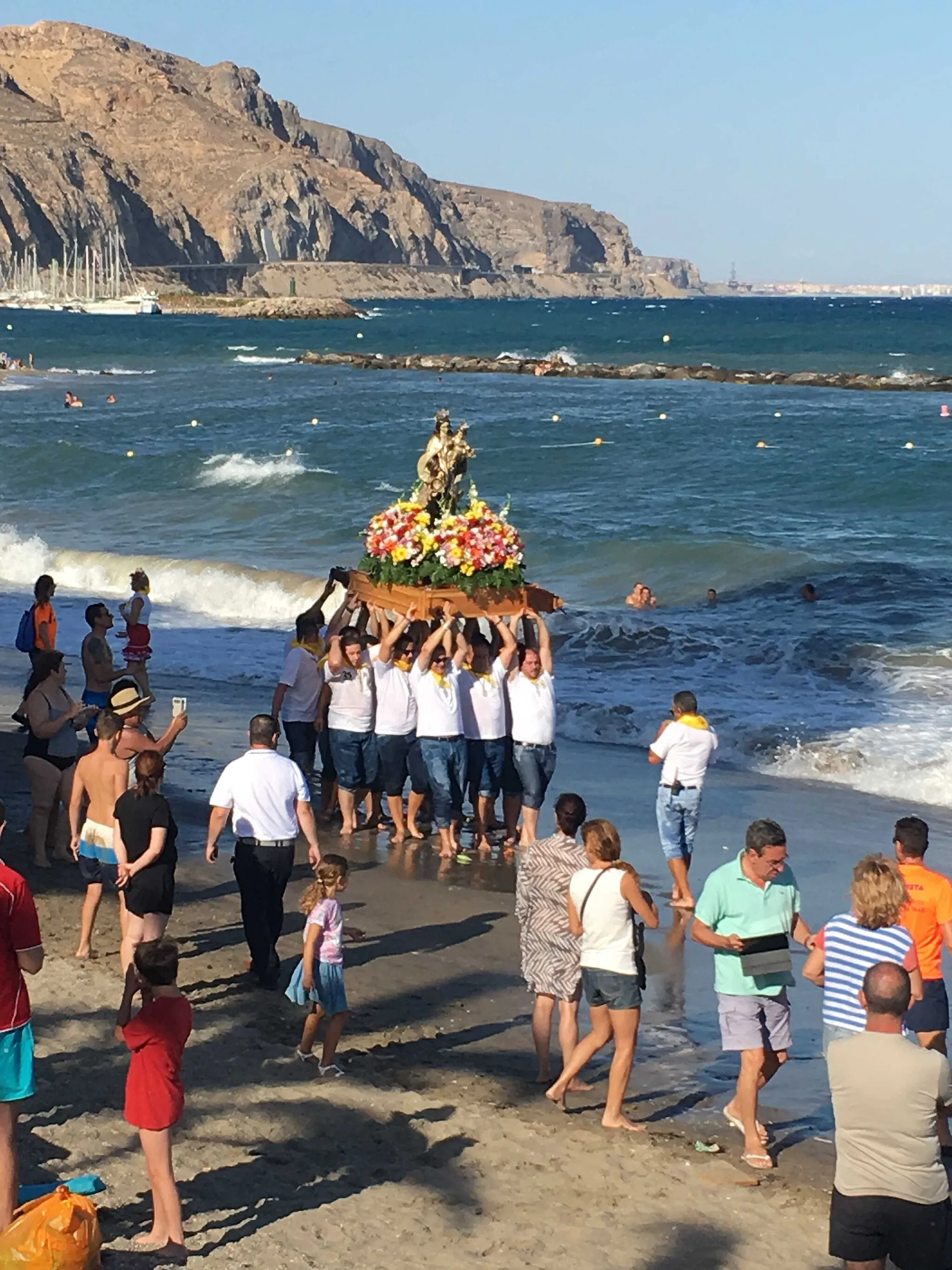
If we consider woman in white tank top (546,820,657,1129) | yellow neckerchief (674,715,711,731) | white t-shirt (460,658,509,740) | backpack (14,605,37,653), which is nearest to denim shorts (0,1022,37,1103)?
woman in white tank top (546,820,657,1129)

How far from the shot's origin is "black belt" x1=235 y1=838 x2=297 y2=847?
845cm

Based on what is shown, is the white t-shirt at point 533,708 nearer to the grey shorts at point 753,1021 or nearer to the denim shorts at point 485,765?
the denim shorts at point 485,765

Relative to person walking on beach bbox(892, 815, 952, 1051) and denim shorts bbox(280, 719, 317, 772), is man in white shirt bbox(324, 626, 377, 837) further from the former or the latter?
person walking on beach bbox(892, 815, 952, 1051)

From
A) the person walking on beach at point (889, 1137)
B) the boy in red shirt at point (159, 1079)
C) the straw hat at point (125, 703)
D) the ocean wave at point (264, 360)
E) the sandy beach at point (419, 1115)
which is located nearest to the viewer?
the person walking on beach at point (889, 1137)

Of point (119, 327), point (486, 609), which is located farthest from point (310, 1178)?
point (119, 327)

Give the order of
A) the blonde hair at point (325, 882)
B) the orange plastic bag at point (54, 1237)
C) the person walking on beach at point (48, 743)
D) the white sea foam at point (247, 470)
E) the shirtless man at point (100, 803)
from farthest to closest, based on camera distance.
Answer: the white sea foam at point (247, 470) < the person walking on beach at point (48, 743) < the shirtless man at point (100, 803) < the blonde hair at point (325, 882) < the orange plastic bag at point (54, 1237)

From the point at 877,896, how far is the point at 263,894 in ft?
11.7

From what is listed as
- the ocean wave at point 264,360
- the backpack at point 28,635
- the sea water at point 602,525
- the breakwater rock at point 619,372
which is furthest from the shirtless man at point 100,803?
the ocean wave at point 264,360

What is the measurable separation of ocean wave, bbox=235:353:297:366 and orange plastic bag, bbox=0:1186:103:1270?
8032 centimetres

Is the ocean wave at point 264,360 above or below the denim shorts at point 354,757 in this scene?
above

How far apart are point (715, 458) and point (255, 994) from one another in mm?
34818

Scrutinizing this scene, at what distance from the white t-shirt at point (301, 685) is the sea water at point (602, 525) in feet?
13.8

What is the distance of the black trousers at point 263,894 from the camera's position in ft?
27.8

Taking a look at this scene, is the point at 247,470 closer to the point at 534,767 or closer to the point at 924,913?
→ the point at 534,767
